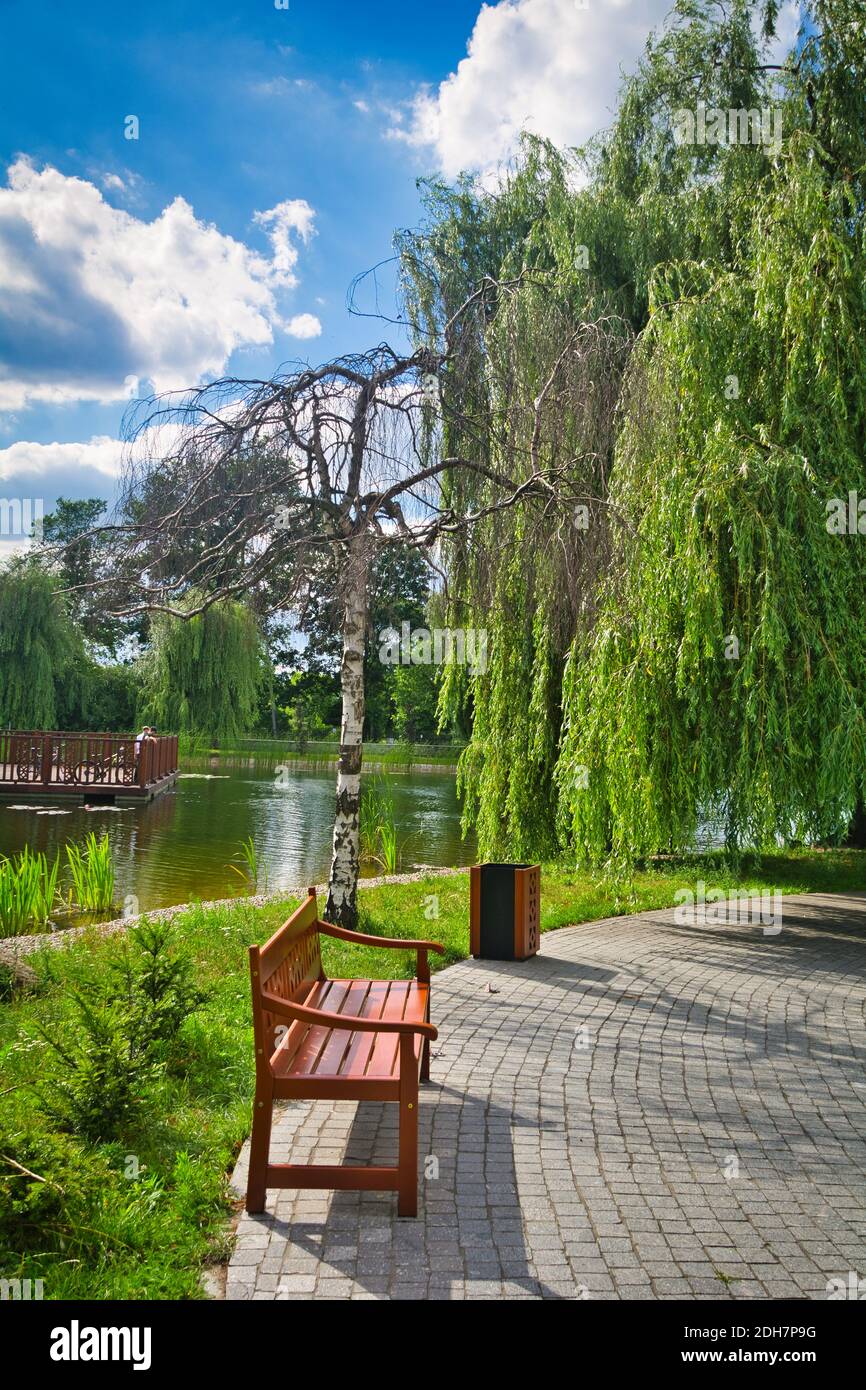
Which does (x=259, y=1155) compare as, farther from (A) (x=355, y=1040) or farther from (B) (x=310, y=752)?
(B) (x=310, y=752)

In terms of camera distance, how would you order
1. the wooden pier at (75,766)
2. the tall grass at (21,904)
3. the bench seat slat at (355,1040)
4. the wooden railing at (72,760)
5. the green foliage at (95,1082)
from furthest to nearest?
the wooden railing at (72,760), the wooden pier at (75,766), the tall grass at (21,904), the green foliage at (95,1082), the bench seat slat at (355,1040)

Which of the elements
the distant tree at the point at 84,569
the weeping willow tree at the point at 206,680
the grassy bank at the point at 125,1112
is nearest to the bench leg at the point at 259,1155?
the grassy bank at the point at 125,1112

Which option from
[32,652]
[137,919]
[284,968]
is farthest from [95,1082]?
[32,652]

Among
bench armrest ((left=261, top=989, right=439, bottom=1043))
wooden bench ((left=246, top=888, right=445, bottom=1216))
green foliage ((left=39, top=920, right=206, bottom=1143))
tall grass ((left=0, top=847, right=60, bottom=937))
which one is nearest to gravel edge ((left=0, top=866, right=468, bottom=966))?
tall grass ((left=0, top=847, right=60, bottom=937))

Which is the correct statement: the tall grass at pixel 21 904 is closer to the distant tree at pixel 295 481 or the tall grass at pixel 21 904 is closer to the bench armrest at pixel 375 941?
the distant tree at pixel 295 481

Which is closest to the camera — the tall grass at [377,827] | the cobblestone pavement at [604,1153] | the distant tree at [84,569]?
the cobblestone pavement at [604,1153]

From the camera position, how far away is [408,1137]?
3826 millimetres

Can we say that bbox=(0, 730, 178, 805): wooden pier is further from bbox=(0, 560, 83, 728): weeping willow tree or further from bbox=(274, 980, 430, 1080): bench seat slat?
bbox=(274, 980, 430, 1080): bench seat slat

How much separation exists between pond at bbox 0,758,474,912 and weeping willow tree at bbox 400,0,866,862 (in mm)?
5779

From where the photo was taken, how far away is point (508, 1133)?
4598mm

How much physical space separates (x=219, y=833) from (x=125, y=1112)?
15269 millimetres

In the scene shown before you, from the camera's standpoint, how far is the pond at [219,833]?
1412 cm

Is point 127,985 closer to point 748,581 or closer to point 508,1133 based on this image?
point 508,1133

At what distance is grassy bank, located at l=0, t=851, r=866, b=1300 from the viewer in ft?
11.1
